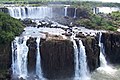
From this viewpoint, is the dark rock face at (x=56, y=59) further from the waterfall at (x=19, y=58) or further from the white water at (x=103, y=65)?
the white water at (x=103, y=65)

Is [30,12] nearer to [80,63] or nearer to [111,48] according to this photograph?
[111,48]

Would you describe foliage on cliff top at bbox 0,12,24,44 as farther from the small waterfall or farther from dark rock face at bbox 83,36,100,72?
the small waterfall

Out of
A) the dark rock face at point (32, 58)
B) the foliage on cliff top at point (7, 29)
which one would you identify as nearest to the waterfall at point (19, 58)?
the dark rock face at point (32, 58)

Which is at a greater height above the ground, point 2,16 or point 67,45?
point 2,16

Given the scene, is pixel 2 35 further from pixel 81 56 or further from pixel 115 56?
pixel 115 56

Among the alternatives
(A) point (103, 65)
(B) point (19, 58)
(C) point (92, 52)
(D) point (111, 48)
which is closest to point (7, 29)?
(B) point (19, 58)

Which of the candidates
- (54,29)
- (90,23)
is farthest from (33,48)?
(90,23)

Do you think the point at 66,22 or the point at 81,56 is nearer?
the point at 81,56

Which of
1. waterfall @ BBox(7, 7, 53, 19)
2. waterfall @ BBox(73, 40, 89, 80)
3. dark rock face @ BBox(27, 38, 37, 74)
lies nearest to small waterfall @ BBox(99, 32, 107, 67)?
waterfall @ BBox(73, 40, 89, 80)
